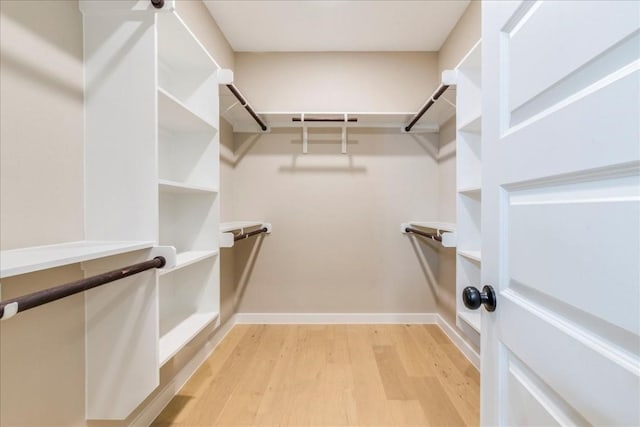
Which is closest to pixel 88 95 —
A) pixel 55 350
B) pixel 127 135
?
pixel 127 135

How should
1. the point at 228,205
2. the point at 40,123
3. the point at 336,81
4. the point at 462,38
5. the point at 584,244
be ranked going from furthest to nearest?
the point at 336,81, the point at 228,205, the point at 462,38, the point at 40,123, the point at 584,244

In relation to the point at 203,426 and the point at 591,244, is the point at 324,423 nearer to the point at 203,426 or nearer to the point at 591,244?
the point at 203,426

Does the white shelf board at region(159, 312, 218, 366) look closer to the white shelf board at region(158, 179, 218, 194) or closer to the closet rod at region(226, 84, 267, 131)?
the white shelf board at region(158, 179, 218, 194)

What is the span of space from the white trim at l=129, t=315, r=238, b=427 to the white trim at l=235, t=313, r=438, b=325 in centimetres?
35

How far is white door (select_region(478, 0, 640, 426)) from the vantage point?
1.27ft

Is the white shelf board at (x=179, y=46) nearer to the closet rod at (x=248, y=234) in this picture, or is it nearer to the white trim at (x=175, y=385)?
the closet rod at (x=248, y=234)

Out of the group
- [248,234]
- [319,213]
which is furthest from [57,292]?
[319,213]

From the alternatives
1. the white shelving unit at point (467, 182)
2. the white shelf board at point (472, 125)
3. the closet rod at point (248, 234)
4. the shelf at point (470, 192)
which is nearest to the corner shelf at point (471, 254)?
the white shelving unit at point (467, 182)

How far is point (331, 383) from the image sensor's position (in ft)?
5.55

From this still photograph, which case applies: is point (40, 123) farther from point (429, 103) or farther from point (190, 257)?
point (429, 103)

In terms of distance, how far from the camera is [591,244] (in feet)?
1.43

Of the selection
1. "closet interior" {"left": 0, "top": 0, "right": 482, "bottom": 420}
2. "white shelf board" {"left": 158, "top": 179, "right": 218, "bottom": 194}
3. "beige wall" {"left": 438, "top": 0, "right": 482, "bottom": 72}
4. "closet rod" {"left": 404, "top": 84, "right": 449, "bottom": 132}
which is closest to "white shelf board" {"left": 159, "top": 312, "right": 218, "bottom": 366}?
"closet interior" {"left": 0, "top": 0, "right": 482, "bottom": 420}

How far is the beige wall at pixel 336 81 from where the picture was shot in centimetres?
256

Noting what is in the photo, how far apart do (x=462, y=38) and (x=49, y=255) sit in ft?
8.26
